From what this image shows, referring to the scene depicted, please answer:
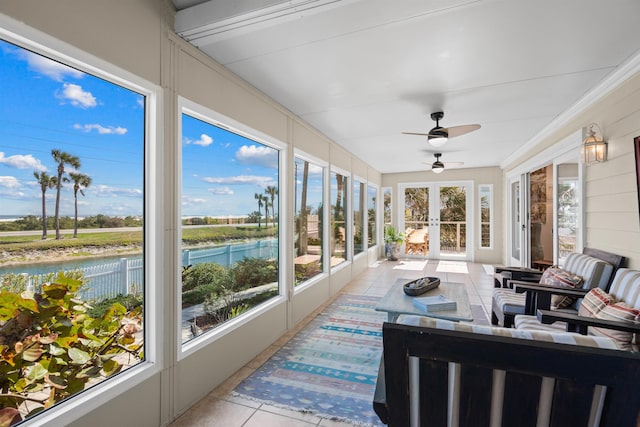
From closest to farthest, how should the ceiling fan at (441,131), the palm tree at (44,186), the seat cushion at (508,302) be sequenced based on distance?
the palm tree at (44,186) < the seat cushion at (508,302) < the ceiling fan at (441,131)

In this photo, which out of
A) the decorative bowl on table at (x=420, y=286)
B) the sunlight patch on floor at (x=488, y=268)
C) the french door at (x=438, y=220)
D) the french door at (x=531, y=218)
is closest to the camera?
the decorative bowl on table at (x=420, y=286)

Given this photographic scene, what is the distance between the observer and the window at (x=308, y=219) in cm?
388

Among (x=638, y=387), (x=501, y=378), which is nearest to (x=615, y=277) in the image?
(x=638, y=387)

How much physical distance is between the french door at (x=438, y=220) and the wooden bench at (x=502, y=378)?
7.46 metres

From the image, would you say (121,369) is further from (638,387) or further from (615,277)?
(615,277)

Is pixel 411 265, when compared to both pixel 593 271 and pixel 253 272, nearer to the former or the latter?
pixel 593 271

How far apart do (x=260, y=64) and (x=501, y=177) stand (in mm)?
7039

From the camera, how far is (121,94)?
172 centimetres

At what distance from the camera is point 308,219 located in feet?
13.9

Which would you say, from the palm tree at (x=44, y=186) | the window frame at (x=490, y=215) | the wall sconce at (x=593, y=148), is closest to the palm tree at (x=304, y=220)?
the palm tree at (x=44, y=186)

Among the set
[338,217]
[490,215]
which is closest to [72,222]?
[338,217]

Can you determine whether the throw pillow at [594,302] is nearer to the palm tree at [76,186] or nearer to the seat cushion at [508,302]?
the seat cushion at [508,302]

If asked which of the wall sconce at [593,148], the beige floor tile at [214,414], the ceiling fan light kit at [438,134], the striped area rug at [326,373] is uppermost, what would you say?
the ceiling fan light kit at [438,134]

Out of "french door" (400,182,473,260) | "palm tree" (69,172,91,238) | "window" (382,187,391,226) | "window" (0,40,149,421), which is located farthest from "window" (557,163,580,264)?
"palm tree" (69,172,91,238)
